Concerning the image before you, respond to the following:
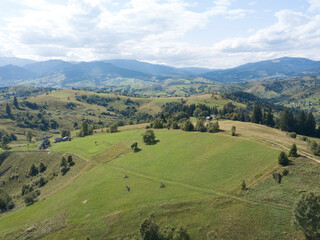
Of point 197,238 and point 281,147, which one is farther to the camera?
point 281,147

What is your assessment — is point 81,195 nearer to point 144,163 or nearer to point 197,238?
point 144,163

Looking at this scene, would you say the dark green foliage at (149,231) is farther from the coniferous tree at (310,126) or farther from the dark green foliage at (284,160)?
the coniferous tree at (310,126)

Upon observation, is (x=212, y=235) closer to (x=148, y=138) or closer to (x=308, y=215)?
(x=308, y=215)

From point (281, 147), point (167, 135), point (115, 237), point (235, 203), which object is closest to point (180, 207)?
point (235, 203)

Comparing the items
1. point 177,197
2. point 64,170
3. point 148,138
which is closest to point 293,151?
point 177,197

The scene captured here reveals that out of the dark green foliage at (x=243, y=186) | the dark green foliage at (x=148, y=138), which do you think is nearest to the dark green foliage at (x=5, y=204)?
the dark green foliage at (x=148, y=138)
